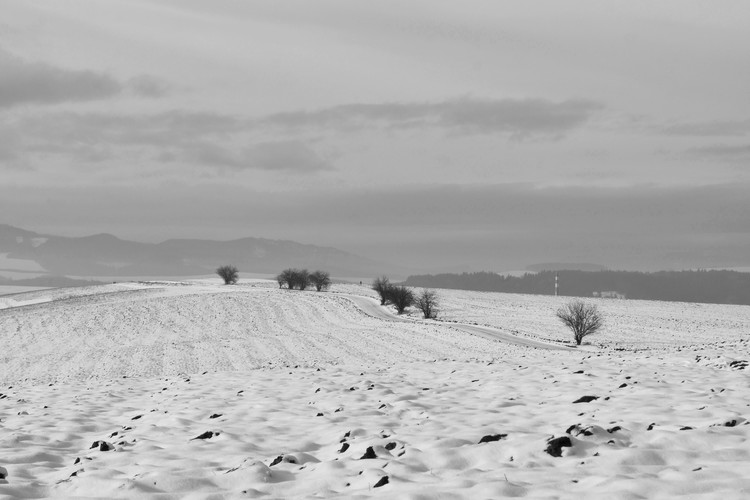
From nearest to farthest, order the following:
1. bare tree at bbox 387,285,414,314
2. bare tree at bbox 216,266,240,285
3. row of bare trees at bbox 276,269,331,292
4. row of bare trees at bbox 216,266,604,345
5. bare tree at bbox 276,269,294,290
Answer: row of bare trees at bbox 216,266,604,345
bare tree at bbox 387,285,414,314
row of bare trees at bbox 276,269,331,292
bare tree at bbox 276,269,294,290
bare tree at bbox 216,266,240,285

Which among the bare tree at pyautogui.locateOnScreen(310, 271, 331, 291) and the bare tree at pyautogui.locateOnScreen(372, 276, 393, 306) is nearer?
the bare tree at pyautogui.locateOnScreen(372, 276, 393, 306)

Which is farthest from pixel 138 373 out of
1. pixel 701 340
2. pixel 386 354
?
pixel 701 340

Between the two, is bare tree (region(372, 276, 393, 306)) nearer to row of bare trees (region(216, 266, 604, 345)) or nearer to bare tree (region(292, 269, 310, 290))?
row of bare trees (region(216, 266, 604, 345))

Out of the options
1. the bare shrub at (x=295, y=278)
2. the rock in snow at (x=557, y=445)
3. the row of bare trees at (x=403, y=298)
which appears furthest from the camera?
the bare shrub at (x=295, y=278)

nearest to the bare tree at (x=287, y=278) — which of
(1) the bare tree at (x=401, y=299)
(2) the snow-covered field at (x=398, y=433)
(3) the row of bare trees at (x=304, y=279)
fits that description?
(3) the row of bare trees at (x=304, y=279)

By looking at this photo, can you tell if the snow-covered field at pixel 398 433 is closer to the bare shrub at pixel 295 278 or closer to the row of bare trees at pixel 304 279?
the row of bare trees at pixel 304 279

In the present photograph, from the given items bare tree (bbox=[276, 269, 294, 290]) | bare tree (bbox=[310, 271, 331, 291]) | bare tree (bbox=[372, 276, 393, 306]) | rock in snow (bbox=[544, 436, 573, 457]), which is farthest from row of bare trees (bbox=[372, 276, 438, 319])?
rock in snow (bbox=[544, 436, 573, 457])

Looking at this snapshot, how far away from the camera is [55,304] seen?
87.6 metres

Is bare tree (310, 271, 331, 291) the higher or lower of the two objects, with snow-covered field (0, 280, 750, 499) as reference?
higher

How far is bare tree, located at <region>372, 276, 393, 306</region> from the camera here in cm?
8825

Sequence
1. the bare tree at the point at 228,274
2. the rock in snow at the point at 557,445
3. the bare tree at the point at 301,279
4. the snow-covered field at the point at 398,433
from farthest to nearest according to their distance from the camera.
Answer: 1. the bare tree at the point at 228,274
2. the bare tree at the point at 301,279
3. the rock in snow at the point at 557,445
4. the snow-covered field at the point at 398,433

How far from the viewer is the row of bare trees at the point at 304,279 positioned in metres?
116

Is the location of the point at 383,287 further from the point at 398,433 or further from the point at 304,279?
the point at 398,433

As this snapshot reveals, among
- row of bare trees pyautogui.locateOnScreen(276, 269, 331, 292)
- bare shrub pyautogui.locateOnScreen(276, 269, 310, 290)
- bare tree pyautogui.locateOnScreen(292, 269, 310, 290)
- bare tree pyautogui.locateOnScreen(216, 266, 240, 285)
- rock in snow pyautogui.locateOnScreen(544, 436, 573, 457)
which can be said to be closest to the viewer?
rock in snow pyautogui.locateOnScreen(544, 436, 573, 457)
